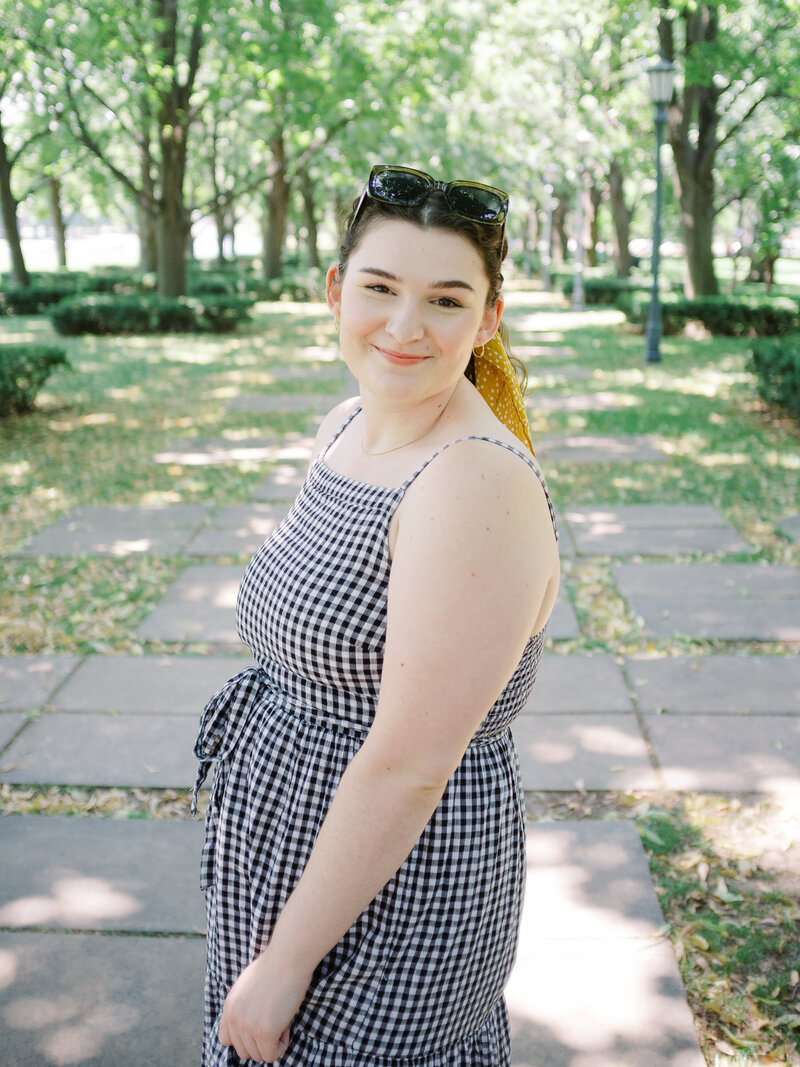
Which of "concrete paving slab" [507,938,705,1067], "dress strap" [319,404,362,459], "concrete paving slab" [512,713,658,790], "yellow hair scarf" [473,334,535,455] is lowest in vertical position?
"concrete paving slab" [507,938,705,1067]

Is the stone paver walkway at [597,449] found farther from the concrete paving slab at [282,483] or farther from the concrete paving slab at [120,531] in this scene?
the concrete paving slab at [120,531]

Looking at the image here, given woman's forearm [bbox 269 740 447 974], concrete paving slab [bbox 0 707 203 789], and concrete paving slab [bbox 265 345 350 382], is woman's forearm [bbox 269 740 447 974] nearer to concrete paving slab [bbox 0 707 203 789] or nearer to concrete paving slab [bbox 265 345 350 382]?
concrete paving slab [bbox 0 707 203 789]

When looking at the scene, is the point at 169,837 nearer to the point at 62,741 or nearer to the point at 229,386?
the point at 62,741

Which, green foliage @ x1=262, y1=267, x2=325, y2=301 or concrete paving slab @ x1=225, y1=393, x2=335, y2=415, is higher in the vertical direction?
green foliage @ x1=262, y1=267, x2=325, y2=301

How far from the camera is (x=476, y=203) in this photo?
4.91 feet

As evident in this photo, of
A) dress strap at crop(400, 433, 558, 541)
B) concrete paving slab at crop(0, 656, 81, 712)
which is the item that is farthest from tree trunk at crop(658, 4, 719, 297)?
dress strap at crop(400, 433, 558, 541)

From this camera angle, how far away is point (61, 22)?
652 inches

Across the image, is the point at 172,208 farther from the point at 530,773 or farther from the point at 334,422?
the point at 334,422

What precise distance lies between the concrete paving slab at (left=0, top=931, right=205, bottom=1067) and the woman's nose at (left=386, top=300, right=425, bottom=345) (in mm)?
2032

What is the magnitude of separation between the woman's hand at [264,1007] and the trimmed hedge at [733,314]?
18687mm

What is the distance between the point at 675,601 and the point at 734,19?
18043 millimetres

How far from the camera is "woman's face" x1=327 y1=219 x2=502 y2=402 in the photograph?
1.48 metres

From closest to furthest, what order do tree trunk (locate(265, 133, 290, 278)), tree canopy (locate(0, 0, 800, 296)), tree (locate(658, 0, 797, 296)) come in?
tree (locate(658, 0, 797, 296)) → tree canopy (locate(0, 0, 800, 296)) → tree trunk (locate(265, 133, 290, 278))

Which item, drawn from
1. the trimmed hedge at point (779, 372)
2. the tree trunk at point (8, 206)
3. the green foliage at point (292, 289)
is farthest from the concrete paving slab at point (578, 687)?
the green foliage at point (292, 289)
